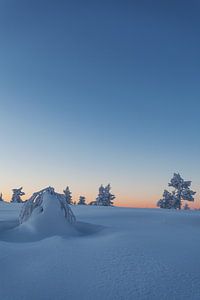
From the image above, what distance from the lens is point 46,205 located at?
522 inches

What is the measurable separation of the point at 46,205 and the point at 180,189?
3997 centimetres

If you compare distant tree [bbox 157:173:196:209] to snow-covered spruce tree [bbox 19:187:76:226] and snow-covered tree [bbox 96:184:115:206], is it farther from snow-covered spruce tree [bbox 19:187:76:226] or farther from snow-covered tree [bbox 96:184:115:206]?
snow-covered spruce tree [bbox 19:187:76:226]

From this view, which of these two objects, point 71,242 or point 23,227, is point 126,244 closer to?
point 71,242

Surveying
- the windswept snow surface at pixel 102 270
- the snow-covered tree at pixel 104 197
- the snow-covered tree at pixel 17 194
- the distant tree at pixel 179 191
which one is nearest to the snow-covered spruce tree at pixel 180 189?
the distant tree at pixel 179 191

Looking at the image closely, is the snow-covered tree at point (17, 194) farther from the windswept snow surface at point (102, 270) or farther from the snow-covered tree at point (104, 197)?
the windswept snow surface at point (102, 270)

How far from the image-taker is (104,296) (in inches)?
215

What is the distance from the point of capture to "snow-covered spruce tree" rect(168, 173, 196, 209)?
49.5m

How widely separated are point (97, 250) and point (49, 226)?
4678 mm

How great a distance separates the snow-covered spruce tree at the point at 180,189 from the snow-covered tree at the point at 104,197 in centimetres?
1401

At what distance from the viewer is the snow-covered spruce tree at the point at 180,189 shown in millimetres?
49500

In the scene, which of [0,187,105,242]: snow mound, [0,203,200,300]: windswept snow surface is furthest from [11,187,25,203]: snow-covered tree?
[0,203,200,300]: windswept snow surface

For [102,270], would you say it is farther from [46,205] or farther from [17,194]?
[17,194]

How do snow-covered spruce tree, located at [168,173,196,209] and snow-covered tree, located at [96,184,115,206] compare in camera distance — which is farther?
snow-covered tree, located at [96,184,115,206]

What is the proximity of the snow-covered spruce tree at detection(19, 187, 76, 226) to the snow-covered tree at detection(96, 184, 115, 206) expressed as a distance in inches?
1827
